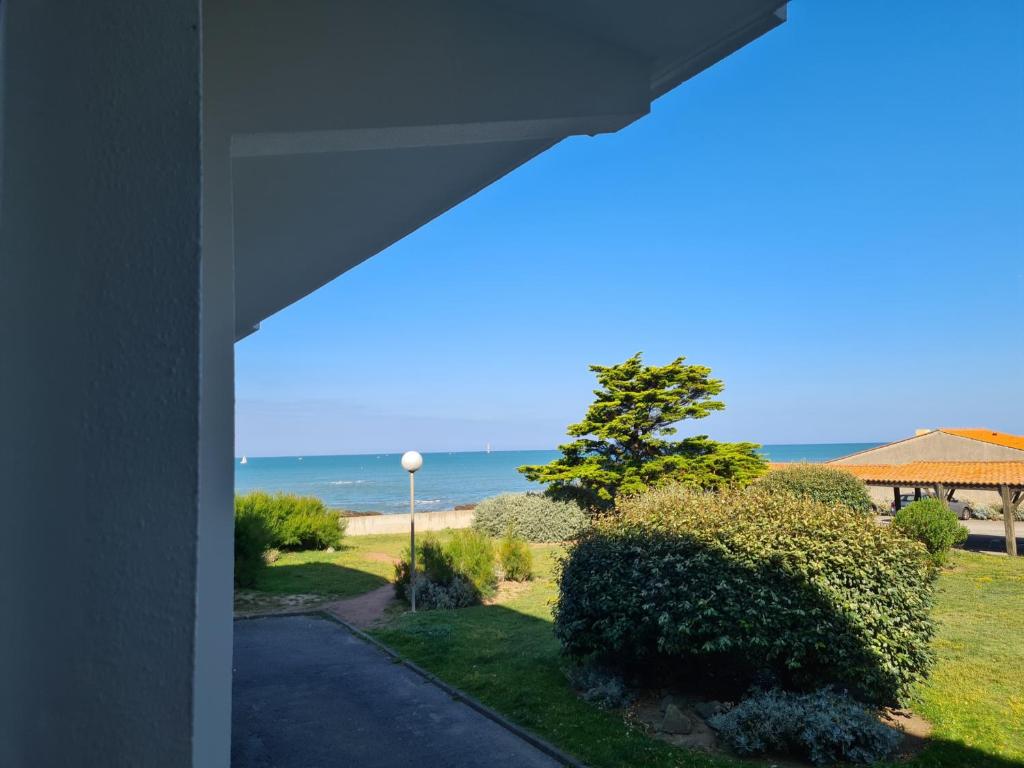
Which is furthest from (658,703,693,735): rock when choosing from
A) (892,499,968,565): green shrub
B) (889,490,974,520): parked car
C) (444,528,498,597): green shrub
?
(889,490,974,520): parked car

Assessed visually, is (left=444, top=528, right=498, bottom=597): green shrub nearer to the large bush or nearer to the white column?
the large bush

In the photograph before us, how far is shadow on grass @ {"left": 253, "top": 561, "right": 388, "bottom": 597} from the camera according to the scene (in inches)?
396

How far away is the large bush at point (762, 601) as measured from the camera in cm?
459

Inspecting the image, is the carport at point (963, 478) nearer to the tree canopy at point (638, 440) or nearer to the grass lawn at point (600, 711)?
the tree canopy at point (638, 440)

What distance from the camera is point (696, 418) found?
54.4ft

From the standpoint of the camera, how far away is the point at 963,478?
1448cm

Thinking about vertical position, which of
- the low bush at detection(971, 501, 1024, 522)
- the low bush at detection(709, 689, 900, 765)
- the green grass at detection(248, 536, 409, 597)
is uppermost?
the low bush at detection(709, 689, 900, 765)

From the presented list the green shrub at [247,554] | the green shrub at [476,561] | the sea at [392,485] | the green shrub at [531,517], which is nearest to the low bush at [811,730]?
the green shrub at [476,561]

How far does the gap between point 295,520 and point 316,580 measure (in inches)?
133

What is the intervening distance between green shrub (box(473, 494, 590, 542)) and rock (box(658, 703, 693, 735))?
10.1m

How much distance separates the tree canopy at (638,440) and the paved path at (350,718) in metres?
10.2

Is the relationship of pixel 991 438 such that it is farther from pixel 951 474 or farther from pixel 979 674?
pixel 979 674

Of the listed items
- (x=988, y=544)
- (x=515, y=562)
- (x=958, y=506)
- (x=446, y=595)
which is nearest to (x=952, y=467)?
(x=988, y=544)

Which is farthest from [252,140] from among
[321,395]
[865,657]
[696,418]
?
[321,395]
